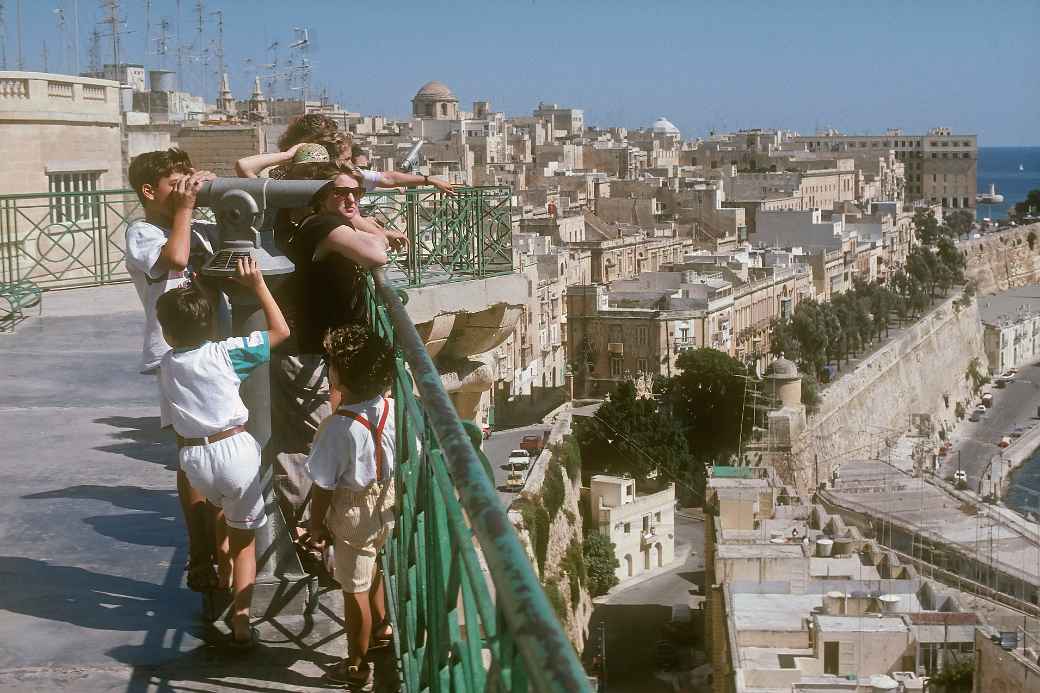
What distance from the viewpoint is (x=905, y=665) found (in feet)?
45.2

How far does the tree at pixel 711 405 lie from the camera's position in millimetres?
28219

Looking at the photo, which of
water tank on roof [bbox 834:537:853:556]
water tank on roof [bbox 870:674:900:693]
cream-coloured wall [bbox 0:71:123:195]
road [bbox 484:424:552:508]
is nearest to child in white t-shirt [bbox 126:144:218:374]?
cream-coloured wall [bbox 0:71:123:195]

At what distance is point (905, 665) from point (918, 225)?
177 feet

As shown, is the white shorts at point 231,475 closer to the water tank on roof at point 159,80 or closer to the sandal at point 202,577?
the sandal at point 202,577

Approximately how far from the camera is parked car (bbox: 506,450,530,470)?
18.9m

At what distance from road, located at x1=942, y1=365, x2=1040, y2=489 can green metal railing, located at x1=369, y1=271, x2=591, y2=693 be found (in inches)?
1268

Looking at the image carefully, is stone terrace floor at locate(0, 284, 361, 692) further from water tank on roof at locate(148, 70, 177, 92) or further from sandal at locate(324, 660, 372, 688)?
water tank on roof at locate(148, 70, 177, 92)

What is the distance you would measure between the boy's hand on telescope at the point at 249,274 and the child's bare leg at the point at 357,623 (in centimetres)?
64

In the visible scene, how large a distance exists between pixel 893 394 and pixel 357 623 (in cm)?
3425

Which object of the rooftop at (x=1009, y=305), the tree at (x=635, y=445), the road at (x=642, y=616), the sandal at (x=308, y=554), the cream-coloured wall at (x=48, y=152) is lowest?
the road at (x=642, y=616)

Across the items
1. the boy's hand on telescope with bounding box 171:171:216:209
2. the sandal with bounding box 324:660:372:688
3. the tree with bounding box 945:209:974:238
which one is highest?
the boy's hand on telescope with bounding box 171:171:216:209

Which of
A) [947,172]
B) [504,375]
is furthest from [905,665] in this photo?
[947,172]

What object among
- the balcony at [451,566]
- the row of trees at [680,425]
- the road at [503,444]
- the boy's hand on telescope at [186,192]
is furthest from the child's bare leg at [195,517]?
the row of trees at [680,425]

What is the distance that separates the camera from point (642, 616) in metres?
19.2
